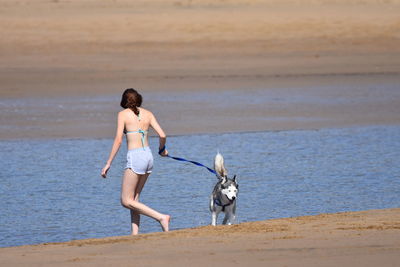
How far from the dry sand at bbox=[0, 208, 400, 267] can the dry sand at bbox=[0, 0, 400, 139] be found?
9616 millimetres

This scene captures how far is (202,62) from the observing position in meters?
26.5

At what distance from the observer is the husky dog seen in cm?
950

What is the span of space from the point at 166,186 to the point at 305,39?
1767 centimetres

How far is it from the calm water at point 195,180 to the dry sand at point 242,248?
2.09 m

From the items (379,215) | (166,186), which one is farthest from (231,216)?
(166,186)

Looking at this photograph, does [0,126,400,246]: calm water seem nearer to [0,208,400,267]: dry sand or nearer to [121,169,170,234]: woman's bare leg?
[121,169,170,234]: woman's bare leg

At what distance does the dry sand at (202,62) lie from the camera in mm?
19469

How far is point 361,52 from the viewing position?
1124 inches

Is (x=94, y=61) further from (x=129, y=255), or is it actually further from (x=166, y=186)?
(x=129, y=255)

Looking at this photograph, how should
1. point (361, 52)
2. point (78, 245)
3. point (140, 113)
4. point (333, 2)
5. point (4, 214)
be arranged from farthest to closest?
point (333, 2) < point (361, 52) < point (4, 214) < point (140, 113) < point (78, 245)

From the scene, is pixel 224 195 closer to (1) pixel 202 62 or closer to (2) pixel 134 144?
(2) pixel 134 144

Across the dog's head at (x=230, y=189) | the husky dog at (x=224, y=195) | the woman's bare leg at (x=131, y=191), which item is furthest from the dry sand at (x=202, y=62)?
the woman's bare leg at (x=131, y=191)

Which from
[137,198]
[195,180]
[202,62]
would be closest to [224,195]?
[137,198]

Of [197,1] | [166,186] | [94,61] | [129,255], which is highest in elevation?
[197,1]
